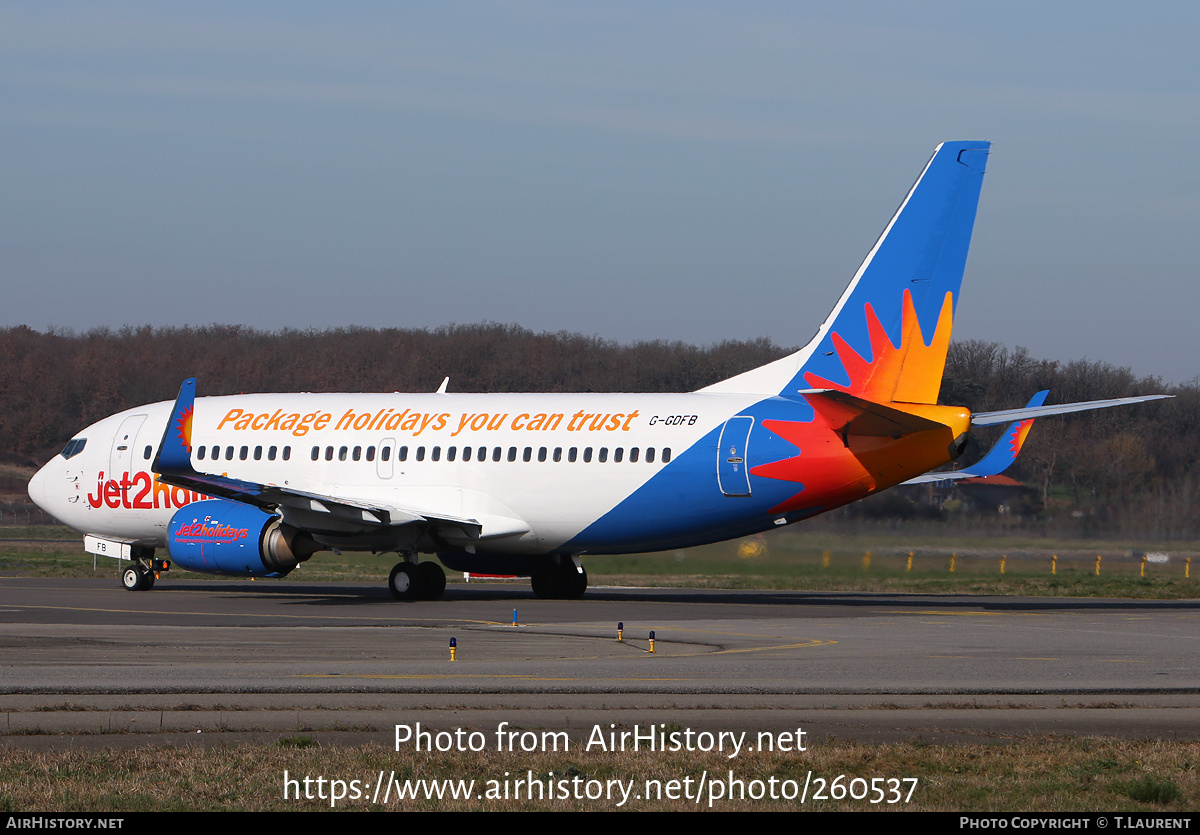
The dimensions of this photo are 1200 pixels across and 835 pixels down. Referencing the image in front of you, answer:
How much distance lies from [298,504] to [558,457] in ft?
18.5

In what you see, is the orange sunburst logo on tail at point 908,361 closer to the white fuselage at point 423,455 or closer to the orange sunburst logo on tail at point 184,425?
the white fuselage at point 423,455

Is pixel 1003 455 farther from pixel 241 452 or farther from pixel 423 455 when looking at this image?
pixel 241 452

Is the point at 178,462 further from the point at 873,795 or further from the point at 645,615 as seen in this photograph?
the point at 873,795

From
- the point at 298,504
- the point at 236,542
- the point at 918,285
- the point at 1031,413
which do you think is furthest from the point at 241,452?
the point at 1031,413

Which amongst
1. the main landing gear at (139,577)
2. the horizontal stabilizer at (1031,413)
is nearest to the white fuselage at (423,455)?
the main landing gear at (139,577)

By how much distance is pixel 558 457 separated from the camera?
102 ft

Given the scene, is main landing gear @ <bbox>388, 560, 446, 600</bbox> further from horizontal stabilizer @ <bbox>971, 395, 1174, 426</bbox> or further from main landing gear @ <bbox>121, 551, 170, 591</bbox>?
horizontal stabilizer @ <bbox>971, 395, 1174, 426</bbox>

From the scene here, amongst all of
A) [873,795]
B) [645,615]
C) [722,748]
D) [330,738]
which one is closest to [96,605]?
[645,615]

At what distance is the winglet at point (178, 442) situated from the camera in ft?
95.7

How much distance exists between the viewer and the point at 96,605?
95.6 feet

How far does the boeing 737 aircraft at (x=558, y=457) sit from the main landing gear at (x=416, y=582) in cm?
3

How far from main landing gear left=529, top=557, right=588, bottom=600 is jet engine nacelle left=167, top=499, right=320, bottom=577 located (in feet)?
17.2
